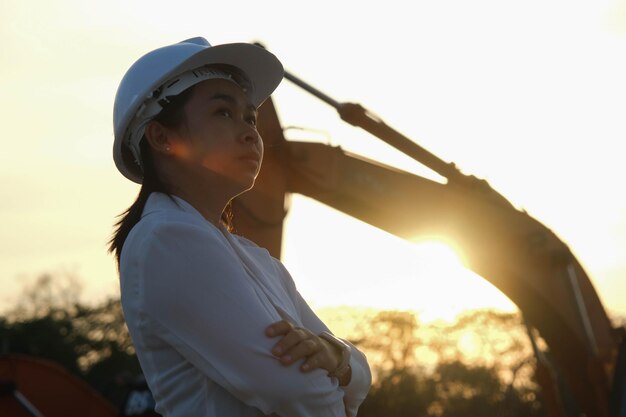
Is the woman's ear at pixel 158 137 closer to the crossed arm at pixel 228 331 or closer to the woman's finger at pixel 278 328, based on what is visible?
the crossed arm at pixel 228 331

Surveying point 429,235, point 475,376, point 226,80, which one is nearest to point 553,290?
point 429,235

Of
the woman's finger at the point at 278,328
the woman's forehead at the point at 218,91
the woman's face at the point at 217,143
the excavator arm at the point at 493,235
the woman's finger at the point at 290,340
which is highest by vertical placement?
the excavator arm at the point at 493,235

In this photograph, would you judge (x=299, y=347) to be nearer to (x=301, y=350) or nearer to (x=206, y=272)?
(x=301, y=350)

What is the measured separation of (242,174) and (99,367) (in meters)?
35.4

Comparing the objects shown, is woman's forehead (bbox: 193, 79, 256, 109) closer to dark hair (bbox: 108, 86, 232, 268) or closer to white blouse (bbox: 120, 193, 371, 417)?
dark hair (bbox: 108, 86, 232, 268)

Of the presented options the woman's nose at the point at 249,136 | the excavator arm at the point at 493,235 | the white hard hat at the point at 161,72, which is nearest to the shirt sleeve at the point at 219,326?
the woman's nose at the point at 249,136

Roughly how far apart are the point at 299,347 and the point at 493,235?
6371 mm

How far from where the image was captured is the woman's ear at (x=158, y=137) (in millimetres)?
2826

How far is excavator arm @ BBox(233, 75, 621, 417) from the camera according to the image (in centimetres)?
805

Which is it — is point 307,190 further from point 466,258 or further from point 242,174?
point 242,174

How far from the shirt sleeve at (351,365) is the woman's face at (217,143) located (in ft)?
1.11

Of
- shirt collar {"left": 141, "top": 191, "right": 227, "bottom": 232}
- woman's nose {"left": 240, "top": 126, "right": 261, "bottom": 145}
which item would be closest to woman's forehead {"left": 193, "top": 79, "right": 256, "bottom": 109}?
woman's nose {"left": 240, "top": 126, "right": 261, "bottom": 145}

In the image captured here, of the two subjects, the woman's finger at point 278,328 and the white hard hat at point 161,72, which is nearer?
the woman's finger at point 278,328

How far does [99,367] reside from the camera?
36.9 m
